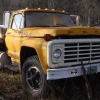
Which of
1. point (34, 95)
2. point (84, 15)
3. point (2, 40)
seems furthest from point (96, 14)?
point (34, 95)

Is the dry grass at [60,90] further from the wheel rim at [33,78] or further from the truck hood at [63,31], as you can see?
the truck hood at [63,31]

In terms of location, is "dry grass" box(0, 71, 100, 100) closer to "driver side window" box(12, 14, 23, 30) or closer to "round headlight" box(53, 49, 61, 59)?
"round headlight" box(53, 49, 61, 59)

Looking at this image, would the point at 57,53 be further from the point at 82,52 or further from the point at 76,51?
the point at 82,52

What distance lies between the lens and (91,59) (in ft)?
16.4

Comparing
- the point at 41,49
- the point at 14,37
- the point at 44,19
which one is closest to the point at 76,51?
the point at 41,49

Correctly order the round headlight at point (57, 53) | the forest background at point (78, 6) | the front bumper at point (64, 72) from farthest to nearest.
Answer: the forest background at point (78, 6) < the round headlight at point (57, 53) < the front bumper at point (64, 72)

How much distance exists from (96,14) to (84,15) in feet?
6.61

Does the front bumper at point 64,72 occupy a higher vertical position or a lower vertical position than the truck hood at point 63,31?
lower

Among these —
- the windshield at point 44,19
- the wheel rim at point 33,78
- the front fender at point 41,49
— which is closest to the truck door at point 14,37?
the windshield at point 44,19

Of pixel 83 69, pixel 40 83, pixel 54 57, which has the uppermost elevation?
pixel 54 57

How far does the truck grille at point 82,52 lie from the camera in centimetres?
460

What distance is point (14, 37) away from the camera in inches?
243

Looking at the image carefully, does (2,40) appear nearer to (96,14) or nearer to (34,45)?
(34,45)

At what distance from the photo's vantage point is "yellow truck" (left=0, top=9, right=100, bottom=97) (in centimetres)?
448
